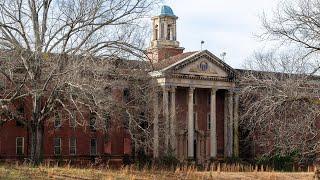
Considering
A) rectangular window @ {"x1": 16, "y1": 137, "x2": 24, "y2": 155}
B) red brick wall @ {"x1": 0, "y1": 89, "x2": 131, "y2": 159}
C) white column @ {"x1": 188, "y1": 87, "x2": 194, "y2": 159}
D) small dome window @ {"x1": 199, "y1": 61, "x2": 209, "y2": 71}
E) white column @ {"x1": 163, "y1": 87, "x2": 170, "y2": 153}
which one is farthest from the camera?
small dome window @ {"x1": 199, "y1": 61, "x2": 209, "y2": 71}

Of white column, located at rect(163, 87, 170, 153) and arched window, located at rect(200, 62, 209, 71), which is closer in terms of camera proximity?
white column, located at rect(163, 87, 170, 153)

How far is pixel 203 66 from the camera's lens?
6366 cm

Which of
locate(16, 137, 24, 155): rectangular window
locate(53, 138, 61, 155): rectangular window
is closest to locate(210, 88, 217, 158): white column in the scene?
locate(53, 138, 61, 155): rectangular window

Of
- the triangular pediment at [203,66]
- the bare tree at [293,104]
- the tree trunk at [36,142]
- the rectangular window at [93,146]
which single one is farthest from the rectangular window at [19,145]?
the bare tree at [293,104]

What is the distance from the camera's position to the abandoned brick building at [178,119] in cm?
5556

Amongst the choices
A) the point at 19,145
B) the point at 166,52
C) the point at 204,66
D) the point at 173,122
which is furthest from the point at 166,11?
the point at 19,145

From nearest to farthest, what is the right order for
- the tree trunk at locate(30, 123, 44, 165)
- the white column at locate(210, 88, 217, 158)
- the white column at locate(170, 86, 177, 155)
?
1. the tree trunk at locate(30, 123, 44, 165)
2. the white column at locate(170, 86, 177, 155)
3. the white column at locate(210, 88, 217, 158)

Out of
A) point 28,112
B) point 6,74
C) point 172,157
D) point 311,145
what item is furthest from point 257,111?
point 172,157

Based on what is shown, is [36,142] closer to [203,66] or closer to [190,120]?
[190,120]

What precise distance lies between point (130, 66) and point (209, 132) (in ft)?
115

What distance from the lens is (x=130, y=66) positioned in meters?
33.2

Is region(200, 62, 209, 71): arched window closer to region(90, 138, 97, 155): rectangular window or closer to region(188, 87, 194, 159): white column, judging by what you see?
region(188, 87, 194, 159): white column

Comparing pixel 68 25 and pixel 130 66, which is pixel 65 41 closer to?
pixel 68 25

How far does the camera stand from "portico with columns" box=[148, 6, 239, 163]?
61.1 meters
